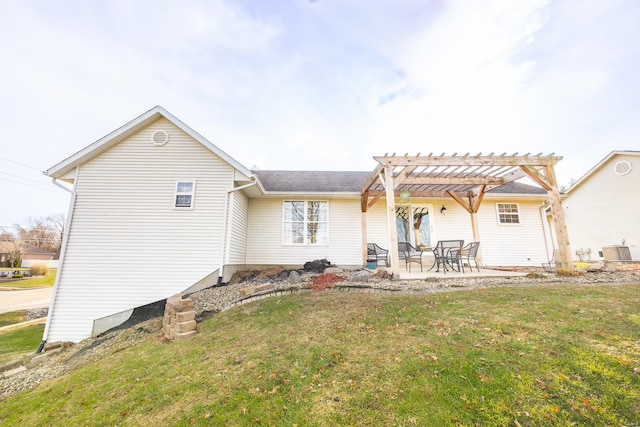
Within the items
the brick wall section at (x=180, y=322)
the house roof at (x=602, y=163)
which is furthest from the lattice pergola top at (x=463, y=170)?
the house roof at (x=602, y=163)

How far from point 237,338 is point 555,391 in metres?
3.63

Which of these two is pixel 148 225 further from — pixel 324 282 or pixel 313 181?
pixel 313 181

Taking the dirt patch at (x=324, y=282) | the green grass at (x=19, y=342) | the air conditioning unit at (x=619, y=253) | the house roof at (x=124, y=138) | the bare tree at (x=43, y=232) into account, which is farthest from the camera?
the bare tree at (x=43, y=232)

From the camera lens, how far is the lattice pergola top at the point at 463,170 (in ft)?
21.6

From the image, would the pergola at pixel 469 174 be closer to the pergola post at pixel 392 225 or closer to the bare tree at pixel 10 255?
the pergola post at pixel 392 225

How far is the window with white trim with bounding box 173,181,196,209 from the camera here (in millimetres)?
7607

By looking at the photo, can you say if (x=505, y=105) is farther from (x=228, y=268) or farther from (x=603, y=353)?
(x=228, y=268)

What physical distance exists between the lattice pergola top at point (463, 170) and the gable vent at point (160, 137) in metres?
6.82

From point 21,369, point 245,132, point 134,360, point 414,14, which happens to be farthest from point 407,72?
point 21,369

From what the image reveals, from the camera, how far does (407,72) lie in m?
9.73

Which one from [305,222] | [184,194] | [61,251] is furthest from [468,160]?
[61,251]

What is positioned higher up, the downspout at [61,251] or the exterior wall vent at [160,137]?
the exterior wall vent at [160,137]

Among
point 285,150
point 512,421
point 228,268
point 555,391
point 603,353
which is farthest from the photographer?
point 285,150

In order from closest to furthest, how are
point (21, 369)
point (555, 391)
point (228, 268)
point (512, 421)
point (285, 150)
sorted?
point (512, 421), point (555, 391), point (21, 369), point (228, 268), point (285, 150)
